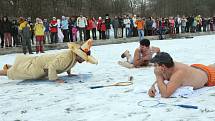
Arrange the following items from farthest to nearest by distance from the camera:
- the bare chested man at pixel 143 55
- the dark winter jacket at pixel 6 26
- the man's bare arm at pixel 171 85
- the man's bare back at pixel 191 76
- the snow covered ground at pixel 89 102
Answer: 1. the dark winter jacket at pixel 6 26
2. the bare chested man at pixel 143 55
3. the man's bare back at pixel 191 76
4. the man's bare arm at pixel 171 85
5. the snow covered ground at pixel 89 102

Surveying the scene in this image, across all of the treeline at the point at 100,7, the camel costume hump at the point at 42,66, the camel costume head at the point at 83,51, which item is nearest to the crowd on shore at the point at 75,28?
the treeline at the point at 100,7

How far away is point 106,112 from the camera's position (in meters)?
5.55

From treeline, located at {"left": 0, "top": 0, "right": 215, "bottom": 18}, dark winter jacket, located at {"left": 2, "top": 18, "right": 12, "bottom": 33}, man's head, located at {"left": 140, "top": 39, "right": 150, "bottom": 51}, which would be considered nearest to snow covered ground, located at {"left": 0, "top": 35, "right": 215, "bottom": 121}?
man's head, located at {"left": 140, "top": 39, "right": 150, "bottom": 51}

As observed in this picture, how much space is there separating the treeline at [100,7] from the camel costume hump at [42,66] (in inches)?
865

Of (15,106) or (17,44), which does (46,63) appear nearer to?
(15,106)

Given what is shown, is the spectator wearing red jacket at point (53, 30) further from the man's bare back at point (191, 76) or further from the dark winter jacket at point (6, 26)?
the man's bare back at point (191, 76)

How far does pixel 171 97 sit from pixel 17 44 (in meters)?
14.1

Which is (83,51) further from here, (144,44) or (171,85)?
(171,85)

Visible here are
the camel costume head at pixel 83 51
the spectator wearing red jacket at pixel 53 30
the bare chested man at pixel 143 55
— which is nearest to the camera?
the camel costume head at pixel 83 51

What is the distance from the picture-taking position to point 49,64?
26.7 feet

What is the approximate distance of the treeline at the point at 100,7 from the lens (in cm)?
3070

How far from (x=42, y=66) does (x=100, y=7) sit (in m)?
30.6

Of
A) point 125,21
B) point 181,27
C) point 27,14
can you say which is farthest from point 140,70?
point 27,14

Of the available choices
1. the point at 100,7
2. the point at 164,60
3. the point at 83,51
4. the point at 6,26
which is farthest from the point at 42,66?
the point at 100,7
